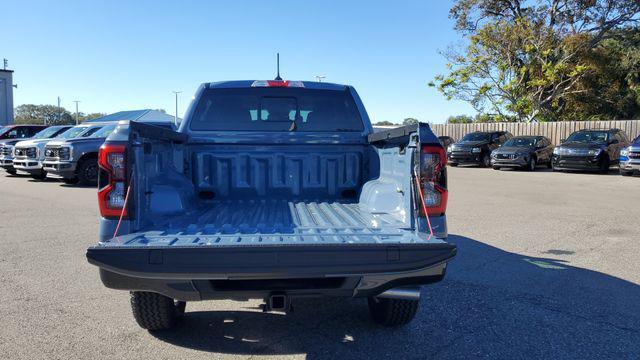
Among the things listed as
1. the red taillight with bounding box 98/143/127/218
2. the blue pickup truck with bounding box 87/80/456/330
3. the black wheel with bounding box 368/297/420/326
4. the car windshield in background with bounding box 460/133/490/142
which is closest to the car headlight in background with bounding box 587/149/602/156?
the car windshield in background with bounding box 460/133/490/142

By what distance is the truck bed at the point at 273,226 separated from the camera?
2.92m

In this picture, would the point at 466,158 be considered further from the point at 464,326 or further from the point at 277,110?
the point at 464,326

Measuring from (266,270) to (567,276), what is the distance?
158 inches

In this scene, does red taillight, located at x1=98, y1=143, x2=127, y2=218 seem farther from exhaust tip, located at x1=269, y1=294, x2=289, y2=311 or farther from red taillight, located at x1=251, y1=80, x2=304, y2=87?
red taillight, located at x1=251, y1=80, x2=304, y2=87

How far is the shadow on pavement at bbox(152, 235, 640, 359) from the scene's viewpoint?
11.5 feet

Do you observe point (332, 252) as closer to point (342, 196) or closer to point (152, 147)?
point (152, 147)

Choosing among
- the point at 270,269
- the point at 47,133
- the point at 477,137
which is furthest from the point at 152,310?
the point at 477,137

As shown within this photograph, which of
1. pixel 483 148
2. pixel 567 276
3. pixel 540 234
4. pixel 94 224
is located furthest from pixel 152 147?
pixel 483 148

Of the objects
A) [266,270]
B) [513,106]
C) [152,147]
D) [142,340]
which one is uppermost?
[513,106]

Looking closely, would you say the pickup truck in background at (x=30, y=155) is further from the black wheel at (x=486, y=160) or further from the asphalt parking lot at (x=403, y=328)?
the black wheel at (x=486, y=160)

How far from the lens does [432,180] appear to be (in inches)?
132

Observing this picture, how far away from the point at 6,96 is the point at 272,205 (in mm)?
55489

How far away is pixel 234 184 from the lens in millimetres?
4668

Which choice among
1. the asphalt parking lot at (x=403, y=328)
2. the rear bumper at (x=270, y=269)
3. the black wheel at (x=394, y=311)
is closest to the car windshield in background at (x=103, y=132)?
the asphalt parking lot at (x=403, y=328)
